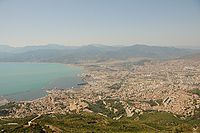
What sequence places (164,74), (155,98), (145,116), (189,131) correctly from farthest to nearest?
(164,74)
(155,98)
(145,116)
(189,131)

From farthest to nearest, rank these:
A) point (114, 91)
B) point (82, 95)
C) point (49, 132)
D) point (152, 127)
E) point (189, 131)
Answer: point (114, 91)
point (82, 95)
point (152, 127)
point (189, 131)
point (49, 132)

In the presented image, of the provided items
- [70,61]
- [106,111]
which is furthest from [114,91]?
[70,61]

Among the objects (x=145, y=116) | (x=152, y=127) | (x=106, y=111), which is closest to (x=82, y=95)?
(x=106, y=111)

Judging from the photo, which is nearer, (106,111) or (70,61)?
(106,111)

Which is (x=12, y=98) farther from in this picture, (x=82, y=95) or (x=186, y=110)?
(x=186, y=110)

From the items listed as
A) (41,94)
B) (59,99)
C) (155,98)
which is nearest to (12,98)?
(41,94)

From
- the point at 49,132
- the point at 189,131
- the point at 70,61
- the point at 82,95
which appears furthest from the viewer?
the point at 70,61

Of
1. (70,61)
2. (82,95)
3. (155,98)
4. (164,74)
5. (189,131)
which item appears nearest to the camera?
(189,131)

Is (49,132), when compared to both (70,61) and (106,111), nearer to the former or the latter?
(106,111)

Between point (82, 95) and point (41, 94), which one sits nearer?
point (82, 95)
